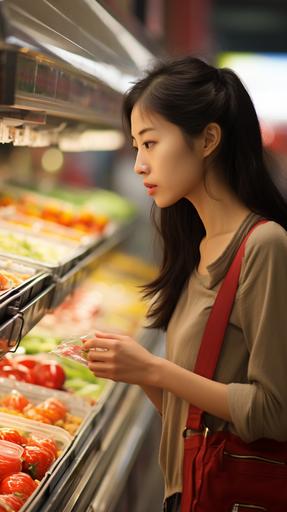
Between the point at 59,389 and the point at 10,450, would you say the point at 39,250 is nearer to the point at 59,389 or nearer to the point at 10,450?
the point at 59,389

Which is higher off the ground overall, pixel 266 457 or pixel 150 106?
pixel 150 106

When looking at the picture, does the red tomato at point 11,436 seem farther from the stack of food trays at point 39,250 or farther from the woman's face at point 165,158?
the woman's face at point 165,158

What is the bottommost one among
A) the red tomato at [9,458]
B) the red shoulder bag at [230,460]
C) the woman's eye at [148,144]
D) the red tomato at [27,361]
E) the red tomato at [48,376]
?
the red tomato at [48,376]

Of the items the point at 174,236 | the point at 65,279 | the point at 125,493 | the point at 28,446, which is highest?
the point at 174,236

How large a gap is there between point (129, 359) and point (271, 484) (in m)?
0.55

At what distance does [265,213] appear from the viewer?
2.37 m

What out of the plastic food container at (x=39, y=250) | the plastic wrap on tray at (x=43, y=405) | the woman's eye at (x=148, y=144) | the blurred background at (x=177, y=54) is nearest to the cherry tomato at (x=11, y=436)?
the plastic wrap on tray at (x=43, y=405)

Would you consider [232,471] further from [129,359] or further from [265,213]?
[265,213]

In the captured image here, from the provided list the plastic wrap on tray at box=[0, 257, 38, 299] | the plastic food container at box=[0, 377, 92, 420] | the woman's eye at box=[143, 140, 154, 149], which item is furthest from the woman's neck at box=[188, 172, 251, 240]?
the plastic food container at box=[0, 377, 92, 420]

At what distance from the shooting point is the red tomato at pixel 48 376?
11.7ft

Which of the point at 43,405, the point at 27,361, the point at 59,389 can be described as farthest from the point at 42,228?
the point at 43,405

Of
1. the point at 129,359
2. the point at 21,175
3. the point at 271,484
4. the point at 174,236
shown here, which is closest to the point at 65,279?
the point at 174,236

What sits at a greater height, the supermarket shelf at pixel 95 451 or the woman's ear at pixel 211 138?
the woman's ear at pixel 211 138

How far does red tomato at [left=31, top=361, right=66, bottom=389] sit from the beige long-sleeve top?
1362mm
